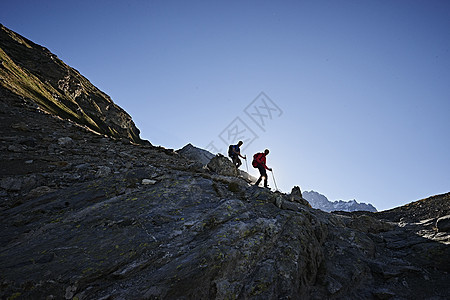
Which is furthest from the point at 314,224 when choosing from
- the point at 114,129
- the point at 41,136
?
the point at 114,129

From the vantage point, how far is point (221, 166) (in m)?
18.0

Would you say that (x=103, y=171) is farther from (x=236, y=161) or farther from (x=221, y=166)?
(x=236, y=161)

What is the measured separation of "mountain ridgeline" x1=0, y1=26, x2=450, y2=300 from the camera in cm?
575

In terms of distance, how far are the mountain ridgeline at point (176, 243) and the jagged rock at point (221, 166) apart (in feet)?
16.3

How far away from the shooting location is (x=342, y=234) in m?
11.3

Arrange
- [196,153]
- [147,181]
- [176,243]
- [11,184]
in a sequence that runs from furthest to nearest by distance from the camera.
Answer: [196,153], [147,181], [11,184], [176,243]

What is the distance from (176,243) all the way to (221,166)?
1114 cm

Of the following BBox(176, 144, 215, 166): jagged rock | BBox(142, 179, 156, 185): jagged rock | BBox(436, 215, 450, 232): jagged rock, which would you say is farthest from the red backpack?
BBox(176, 144, 215, 166): jagged rock

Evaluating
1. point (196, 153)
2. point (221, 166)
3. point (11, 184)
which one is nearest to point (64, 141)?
point (11, 184)

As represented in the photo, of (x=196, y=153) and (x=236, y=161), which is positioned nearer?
(x=236, y=161)

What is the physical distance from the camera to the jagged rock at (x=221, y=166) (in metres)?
17.7

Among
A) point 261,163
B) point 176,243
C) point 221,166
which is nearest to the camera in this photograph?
point 176,243

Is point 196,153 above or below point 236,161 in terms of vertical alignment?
above

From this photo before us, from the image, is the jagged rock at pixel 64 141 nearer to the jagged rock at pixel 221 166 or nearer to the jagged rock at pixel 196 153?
the jagged rock at pixel 221 166
